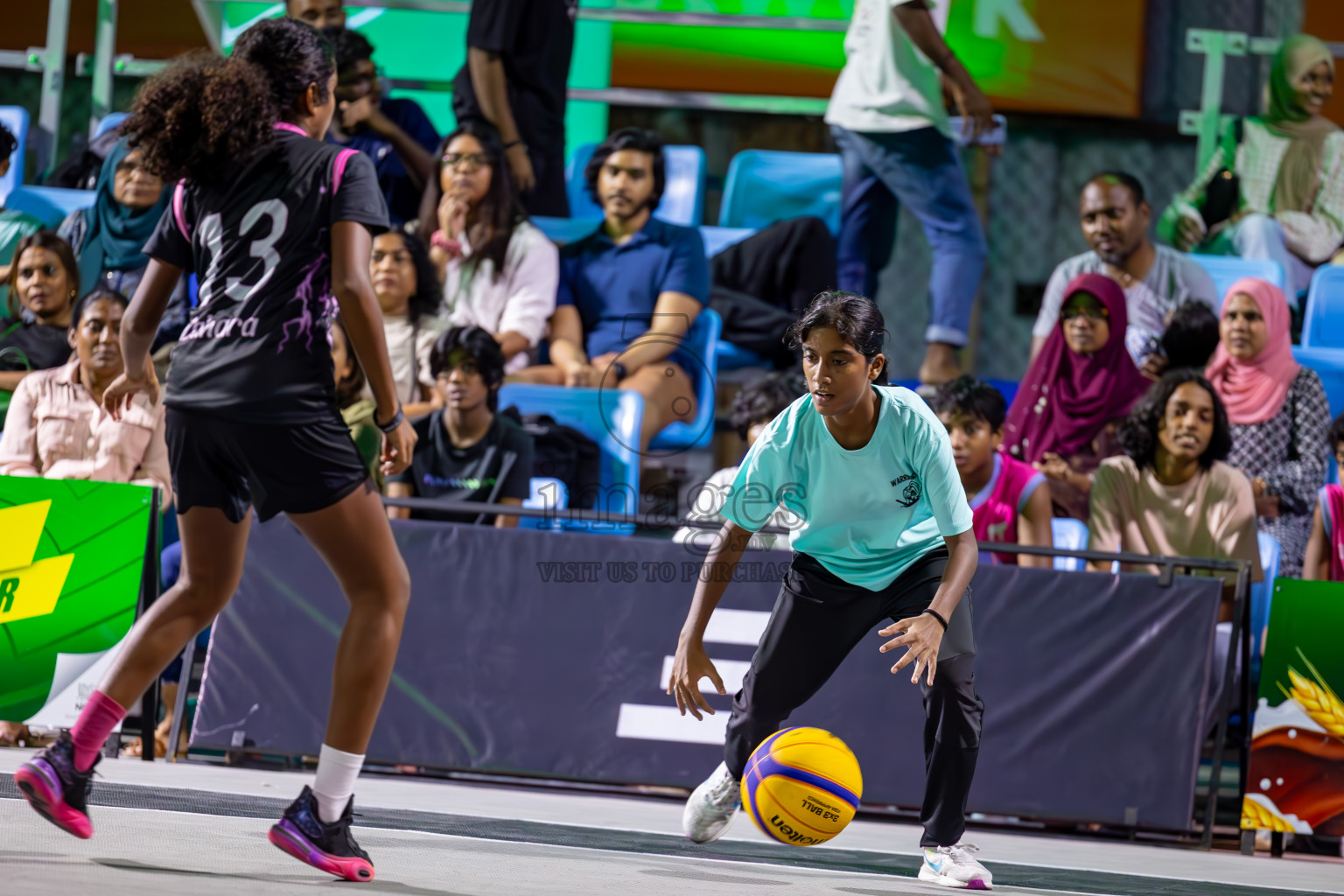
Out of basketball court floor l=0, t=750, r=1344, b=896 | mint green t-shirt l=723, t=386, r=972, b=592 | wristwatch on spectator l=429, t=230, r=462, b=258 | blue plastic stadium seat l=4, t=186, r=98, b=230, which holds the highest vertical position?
blue plastic stadium seat l=4, t=186, r=98, b=230

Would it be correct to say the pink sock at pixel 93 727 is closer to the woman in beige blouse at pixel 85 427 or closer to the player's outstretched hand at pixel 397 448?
the player's outstretched hand at pixel 397 448

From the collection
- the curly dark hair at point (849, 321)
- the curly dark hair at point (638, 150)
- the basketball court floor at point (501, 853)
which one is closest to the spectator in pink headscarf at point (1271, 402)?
the basketball court floor at point (501, 853)

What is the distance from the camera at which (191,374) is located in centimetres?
315

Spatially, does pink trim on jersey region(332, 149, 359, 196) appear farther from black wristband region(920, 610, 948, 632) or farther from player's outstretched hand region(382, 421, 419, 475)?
black wristband region(920, 610, 948, 632)

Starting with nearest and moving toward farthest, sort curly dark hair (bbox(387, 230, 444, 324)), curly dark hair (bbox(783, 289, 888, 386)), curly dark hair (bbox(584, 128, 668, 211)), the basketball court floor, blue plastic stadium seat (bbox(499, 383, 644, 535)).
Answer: the basketball court floor < curly dark hair (bbox(783, 289, 888, 386)) < blue plastic stadium seat (bbox(499, 383, 644, 535)) < curly dark hair (bbox(387, 230, 444, 324)) < curly dark hair (bbox(584, 128, 668, 211))

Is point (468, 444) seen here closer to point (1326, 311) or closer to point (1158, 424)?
point (1158, 424)

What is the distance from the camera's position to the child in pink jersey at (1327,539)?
20.1 ft

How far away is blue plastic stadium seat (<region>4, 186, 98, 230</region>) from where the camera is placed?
28.3ft

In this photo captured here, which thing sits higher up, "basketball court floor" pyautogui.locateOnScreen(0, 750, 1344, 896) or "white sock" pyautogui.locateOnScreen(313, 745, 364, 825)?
"white sock" pyautogui.locateOnScreen(313, 745, 364, 825)

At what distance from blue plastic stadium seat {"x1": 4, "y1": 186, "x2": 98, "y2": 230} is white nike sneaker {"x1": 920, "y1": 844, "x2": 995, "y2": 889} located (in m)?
7.00

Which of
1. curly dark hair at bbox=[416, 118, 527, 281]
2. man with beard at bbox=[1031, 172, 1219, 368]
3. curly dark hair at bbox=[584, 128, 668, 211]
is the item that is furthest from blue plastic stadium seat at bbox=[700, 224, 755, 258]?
man with beard at bbox=[1031, 172, 1219, 368]

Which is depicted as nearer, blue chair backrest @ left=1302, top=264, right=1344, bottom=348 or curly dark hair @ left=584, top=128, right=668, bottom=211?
curly dark hair @ left=584, top=128, right=668, bottom=211

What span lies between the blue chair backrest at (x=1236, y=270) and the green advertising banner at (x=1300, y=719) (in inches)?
131

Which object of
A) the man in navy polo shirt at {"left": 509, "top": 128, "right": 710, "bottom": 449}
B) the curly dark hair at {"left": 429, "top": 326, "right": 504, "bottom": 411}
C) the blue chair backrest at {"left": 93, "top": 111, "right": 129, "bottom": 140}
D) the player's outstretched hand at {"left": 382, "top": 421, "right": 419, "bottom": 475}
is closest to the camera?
the player's outstretched hand at {"left": 382, "top": 421, "right": 419, "bottom": 475}
